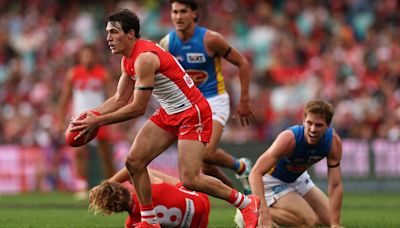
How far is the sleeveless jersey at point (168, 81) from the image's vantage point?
31.1ft

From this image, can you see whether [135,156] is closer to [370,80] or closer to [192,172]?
[192,172]

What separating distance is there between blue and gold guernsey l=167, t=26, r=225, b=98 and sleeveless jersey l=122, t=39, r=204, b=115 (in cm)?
238

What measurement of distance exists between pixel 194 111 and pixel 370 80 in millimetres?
13317

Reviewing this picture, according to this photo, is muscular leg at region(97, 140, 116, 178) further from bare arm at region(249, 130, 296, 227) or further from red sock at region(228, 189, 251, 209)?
red sock at region(228, 189, 251, 209)

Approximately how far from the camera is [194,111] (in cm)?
971

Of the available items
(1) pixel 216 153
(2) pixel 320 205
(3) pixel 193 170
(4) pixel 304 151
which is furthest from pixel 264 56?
(3) pixel 193 170

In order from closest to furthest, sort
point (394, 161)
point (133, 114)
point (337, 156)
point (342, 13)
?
point (133, 114) → point (337, 156) → point (394, 161) → point (342, 13)

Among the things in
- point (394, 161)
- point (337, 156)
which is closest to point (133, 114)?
point (337, 156)

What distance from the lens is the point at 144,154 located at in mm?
9719

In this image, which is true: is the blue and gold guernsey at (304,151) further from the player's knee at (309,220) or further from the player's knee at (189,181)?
the player's knee at (189,181)

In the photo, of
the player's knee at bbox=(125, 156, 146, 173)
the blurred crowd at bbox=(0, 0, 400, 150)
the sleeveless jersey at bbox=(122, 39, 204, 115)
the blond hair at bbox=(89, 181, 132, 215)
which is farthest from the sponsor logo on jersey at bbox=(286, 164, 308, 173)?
the blurred crowd at bbox=(0, 0, 400, 150)

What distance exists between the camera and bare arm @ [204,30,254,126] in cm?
1215

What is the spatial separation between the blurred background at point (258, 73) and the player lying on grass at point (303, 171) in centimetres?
752

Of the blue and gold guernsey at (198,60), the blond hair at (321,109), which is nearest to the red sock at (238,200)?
the blond hair at (321,109)
